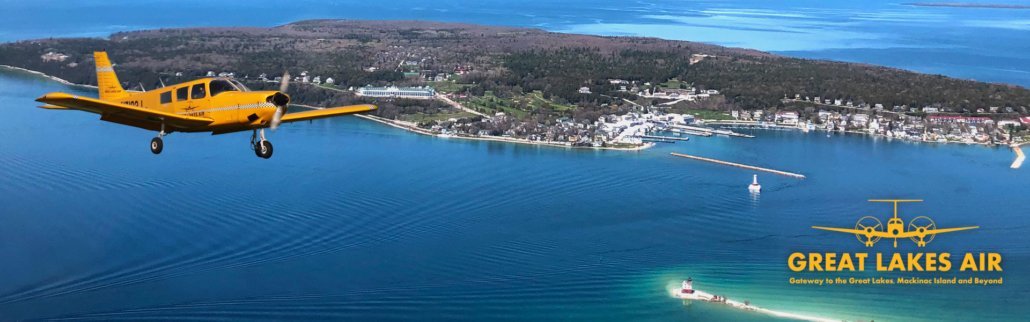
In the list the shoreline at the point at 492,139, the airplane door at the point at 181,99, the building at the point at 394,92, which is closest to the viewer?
the airplane door at the point at 181,99

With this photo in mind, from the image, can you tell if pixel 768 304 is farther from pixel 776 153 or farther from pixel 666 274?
pixel 776 153

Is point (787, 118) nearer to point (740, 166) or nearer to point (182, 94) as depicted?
point (740, 166)

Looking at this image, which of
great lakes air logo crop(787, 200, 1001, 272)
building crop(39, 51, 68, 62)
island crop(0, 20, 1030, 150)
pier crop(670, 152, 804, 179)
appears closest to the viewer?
great lakes air logo crop(787, 200, 1001, 272)

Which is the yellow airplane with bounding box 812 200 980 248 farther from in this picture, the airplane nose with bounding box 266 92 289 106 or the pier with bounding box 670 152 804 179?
the airplane nose with bounding box 266 92 289 106

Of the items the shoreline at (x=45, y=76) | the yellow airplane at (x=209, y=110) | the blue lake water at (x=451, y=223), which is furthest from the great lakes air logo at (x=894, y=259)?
the shoreline at (x=45, y=76)

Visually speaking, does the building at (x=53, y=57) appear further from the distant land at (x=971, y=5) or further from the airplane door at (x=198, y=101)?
the distant land at (x=971, y=5)

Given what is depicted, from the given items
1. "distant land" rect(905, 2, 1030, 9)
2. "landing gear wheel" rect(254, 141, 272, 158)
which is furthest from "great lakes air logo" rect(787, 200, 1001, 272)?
"distant land" rect(905, 2, 1030, 9)

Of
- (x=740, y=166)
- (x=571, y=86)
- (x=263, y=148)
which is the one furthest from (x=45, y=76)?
(x=263, y=148)
